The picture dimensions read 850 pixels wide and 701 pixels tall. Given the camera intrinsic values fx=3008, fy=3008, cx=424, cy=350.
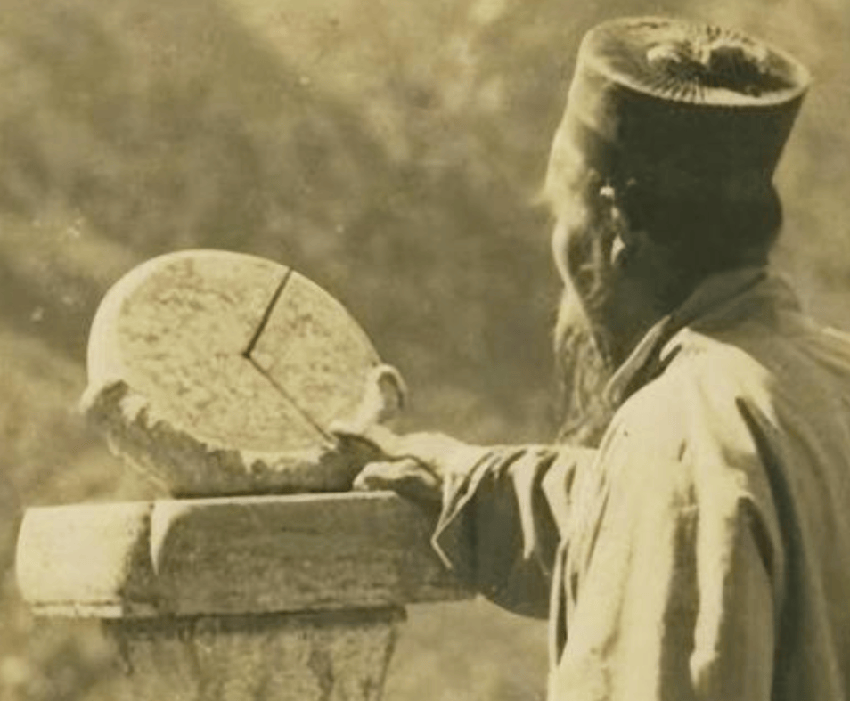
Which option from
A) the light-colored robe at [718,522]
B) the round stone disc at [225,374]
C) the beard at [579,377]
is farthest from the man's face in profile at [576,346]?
the round stone disc at [225,374]

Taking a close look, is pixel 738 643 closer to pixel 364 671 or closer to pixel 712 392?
pixel 712 392

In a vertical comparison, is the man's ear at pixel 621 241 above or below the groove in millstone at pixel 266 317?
above

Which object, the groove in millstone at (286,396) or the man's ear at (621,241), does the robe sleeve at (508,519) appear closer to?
the man's ear at (621,241)

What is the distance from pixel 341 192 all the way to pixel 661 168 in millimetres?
5140

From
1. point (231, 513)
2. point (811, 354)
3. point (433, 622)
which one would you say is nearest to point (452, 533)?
point (231, 513)

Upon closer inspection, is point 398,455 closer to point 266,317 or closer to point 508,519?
point 508,519

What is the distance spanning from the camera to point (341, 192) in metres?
8.37

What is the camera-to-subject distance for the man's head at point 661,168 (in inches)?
128

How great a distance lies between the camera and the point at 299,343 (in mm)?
4449

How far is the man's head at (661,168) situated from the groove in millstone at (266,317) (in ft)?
3.56

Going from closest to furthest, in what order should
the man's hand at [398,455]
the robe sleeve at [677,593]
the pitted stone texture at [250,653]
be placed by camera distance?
the robe sleeve at [677,593]
the man's hand at [398,455]
the pitted stone texture at [250,653]

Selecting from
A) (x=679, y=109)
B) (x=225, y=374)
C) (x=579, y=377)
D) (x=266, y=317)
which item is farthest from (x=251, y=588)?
(x=679, y=109)

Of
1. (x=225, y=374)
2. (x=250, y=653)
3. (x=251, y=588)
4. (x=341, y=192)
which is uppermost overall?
(x=225, y=374)

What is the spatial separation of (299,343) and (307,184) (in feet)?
12.9
